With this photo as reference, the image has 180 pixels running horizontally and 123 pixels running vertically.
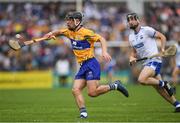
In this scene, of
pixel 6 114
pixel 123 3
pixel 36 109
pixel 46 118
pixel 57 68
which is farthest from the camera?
pixel 123 3

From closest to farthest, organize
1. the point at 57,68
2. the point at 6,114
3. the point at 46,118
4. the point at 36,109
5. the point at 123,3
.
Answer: the point at 46,118 → the point at 6,114 → the point at 36,109 → the point at 57,68 → the point at 123,3

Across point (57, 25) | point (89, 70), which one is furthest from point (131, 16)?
point (57, 25)

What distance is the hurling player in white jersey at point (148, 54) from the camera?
16812mm

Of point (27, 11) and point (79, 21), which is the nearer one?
point (79, 21)

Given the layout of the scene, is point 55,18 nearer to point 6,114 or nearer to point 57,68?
point 57,68

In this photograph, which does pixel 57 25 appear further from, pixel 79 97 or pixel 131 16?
pixel 79 97

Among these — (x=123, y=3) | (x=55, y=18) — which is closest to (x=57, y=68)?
(x=55, y=18)

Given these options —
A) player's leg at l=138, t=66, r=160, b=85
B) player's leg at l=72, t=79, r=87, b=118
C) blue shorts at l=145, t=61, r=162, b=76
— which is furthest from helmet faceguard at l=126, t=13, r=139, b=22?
player's leg at l=72, t=79, r=87, b=118

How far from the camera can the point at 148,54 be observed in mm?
17281

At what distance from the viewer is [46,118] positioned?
1516 centimetres

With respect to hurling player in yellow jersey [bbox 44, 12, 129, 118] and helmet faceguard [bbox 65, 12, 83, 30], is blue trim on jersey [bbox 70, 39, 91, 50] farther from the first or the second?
helmet faceguard [bbox 65, 12, 83, 30]

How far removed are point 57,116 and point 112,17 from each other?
2278cm

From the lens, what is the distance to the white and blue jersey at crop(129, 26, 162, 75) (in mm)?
17156

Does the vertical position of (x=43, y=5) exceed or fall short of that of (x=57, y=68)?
it exceeds it
